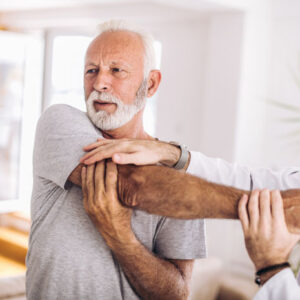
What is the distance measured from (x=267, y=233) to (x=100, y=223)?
452mm

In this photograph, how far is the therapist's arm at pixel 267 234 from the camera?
113 cm

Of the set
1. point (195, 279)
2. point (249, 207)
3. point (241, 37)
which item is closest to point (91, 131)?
point (249, 207)

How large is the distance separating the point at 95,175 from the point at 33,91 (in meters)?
4.79

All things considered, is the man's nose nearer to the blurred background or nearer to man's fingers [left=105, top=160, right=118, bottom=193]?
man's fingers [left=105, top=160, right=118, bottom=193]

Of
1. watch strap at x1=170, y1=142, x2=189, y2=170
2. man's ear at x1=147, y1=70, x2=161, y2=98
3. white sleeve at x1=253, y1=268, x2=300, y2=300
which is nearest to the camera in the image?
white sleeve at x1=253, y1=268, x2=300, y2=300

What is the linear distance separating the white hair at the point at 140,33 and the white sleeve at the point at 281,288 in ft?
2.61

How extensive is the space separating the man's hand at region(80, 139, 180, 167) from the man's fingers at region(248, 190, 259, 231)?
0.32 meters

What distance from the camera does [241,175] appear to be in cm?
170

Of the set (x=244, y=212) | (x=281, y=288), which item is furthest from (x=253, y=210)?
(x=281, y=288)

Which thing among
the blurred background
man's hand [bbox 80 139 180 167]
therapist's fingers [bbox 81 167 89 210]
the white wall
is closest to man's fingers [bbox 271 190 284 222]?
man's hand [bbox 80 139 180 167]

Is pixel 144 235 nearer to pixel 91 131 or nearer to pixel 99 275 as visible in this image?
pixel 99 275

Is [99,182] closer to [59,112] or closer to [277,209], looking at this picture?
[59,112]

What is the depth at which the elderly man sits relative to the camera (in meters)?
1.39

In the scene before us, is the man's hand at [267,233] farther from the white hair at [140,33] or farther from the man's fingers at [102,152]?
the white hair at [140,33]
